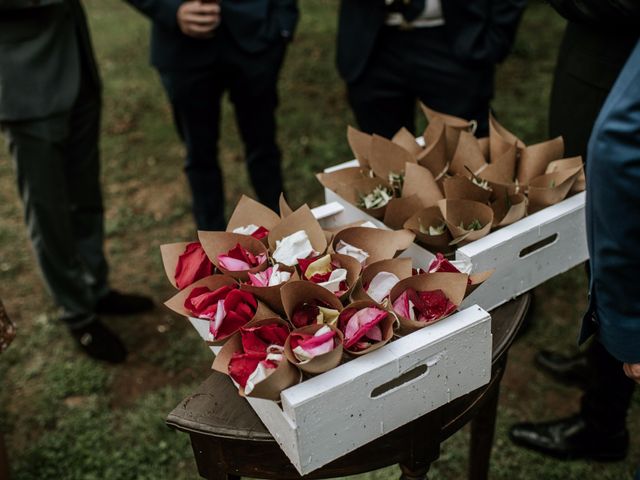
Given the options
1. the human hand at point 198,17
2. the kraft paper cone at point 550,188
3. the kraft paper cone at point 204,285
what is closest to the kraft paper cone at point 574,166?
the kraft paper cone at point 550,188

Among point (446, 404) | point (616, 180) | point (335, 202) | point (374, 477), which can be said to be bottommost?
point (374, 477)

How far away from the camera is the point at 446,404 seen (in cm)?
119

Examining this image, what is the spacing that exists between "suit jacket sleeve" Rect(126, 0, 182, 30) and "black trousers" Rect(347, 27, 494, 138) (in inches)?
27.2

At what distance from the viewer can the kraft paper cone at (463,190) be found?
1.36 m

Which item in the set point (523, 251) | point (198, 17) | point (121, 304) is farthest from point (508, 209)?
point (121, 304)

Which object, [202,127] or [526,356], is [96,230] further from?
[526,356]

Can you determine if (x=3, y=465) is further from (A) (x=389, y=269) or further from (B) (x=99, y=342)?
(A) (x=389, y=269)

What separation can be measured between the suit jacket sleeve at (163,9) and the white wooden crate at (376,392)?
5.65 ft

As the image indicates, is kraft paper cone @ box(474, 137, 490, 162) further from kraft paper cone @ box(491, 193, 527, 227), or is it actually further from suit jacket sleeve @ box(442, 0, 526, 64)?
suit jacket sleeve @ box(442, 0, 526, 64)

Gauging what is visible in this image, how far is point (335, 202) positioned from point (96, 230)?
146 centimetres

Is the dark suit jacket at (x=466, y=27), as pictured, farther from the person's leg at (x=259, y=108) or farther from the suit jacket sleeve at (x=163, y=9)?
the suit jacket sleeve at (x=163, y=9)

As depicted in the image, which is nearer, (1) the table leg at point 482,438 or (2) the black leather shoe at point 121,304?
(1) the table leg at point 482,438

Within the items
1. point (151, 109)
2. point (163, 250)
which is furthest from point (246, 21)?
point (151, 109)

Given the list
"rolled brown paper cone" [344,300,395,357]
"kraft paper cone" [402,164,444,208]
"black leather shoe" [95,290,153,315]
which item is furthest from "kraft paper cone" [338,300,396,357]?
"black leather shoe" [95,290,153,315]
